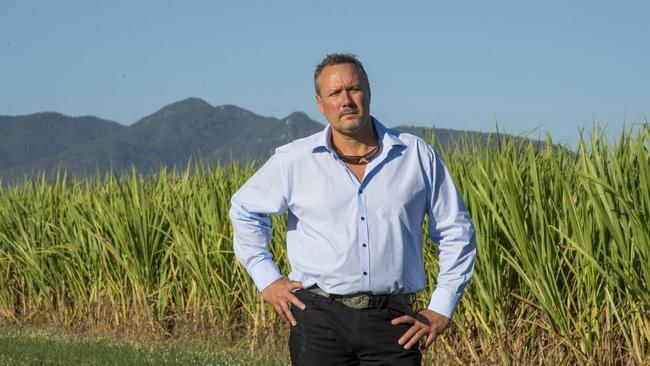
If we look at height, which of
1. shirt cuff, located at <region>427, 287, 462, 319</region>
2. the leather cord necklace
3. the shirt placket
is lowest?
shirt cuff, located at <region>427, 287, 462, 319</region>

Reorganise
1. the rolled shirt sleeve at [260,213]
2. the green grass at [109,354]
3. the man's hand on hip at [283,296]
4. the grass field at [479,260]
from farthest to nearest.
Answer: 1. the green grass at [109,354]
2. the grass field at [479,260]
3. the rolled shirt sleeve at [260,213]
4. the man's hand on hip at [283,296]

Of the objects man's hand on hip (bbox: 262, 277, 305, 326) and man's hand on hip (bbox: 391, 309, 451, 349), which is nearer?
man's hand on hip (bbox: 391, 309, 451, 349)

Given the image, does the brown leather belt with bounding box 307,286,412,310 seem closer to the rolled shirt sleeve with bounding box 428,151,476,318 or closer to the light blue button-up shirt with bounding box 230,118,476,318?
the light blue button-up shirt with bounding box 230,118,476,318

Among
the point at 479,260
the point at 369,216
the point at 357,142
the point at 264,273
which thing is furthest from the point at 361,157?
the point at 479,260

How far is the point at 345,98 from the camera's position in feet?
10.8

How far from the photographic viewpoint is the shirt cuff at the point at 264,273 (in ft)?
11.3

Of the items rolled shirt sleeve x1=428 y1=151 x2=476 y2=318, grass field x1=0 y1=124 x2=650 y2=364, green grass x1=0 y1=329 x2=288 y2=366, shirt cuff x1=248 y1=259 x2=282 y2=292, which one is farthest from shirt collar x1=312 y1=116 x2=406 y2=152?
green grass x1=0 y1=329 x2=288 y2=366

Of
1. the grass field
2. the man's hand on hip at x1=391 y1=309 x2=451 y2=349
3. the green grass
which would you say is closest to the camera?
the man's hand on hip at x1=391 y1=309 x2=451 y2=349

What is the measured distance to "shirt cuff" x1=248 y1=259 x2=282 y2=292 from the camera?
11.3ft

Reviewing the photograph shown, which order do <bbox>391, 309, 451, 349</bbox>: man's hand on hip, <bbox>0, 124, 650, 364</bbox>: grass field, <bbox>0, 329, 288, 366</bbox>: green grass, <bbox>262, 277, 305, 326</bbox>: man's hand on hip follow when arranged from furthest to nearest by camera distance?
1. <bbox>0, 329, 288, 366</bbox>: green grass
2. <bbox>0, 124, 650, 364</bbox>: grass field
3. <bbox>262, 277, 305, 326</bbox>: man's hand on hip
4. <bbox>391, 309, 451, 349</bbox>: man's hand on hip

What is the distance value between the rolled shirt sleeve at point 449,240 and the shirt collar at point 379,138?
0.16m

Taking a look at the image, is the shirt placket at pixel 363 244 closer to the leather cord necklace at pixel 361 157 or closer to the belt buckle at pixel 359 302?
the belt buckle at pixel 359 302

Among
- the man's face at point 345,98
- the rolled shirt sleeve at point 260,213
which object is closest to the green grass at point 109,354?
the rolled shirt sleeve at point 260,213

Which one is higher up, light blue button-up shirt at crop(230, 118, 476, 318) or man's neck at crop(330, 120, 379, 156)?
man's neck at crop(330, 120, 379, 156)
